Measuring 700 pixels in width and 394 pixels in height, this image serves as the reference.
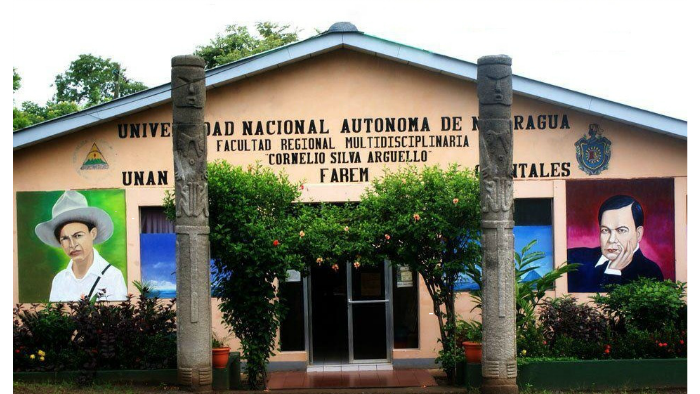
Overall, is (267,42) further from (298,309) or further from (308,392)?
(308,392)

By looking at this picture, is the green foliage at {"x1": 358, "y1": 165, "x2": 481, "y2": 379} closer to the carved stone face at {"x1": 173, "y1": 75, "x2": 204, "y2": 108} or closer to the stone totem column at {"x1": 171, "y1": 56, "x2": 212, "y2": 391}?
the stone totem column at {"x1": 171, "y1": 56, "x2": 212, "y2": 391}

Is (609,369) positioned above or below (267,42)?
below

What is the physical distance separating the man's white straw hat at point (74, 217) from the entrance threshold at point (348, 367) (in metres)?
4.27

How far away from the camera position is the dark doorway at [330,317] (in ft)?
48.8

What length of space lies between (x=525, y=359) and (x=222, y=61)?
22.9 m

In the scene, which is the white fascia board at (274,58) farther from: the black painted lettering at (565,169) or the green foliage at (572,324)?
the green foliage at (572,324)

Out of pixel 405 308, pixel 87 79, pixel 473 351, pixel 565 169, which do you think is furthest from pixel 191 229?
pixel 87 79

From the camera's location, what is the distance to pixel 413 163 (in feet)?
48.6

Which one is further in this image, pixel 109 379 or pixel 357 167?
pixel 357 167

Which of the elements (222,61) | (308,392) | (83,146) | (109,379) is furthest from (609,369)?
(222,61)

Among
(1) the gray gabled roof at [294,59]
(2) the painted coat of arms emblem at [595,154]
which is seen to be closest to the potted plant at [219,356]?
(1) the gray gabled roof at [294,59]

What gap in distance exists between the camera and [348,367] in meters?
14.7

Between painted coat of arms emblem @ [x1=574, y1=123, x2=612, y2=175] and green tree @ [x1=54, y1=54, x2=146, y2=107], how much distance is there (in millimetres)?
31090

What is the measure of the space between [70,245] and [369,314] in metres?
5.34
